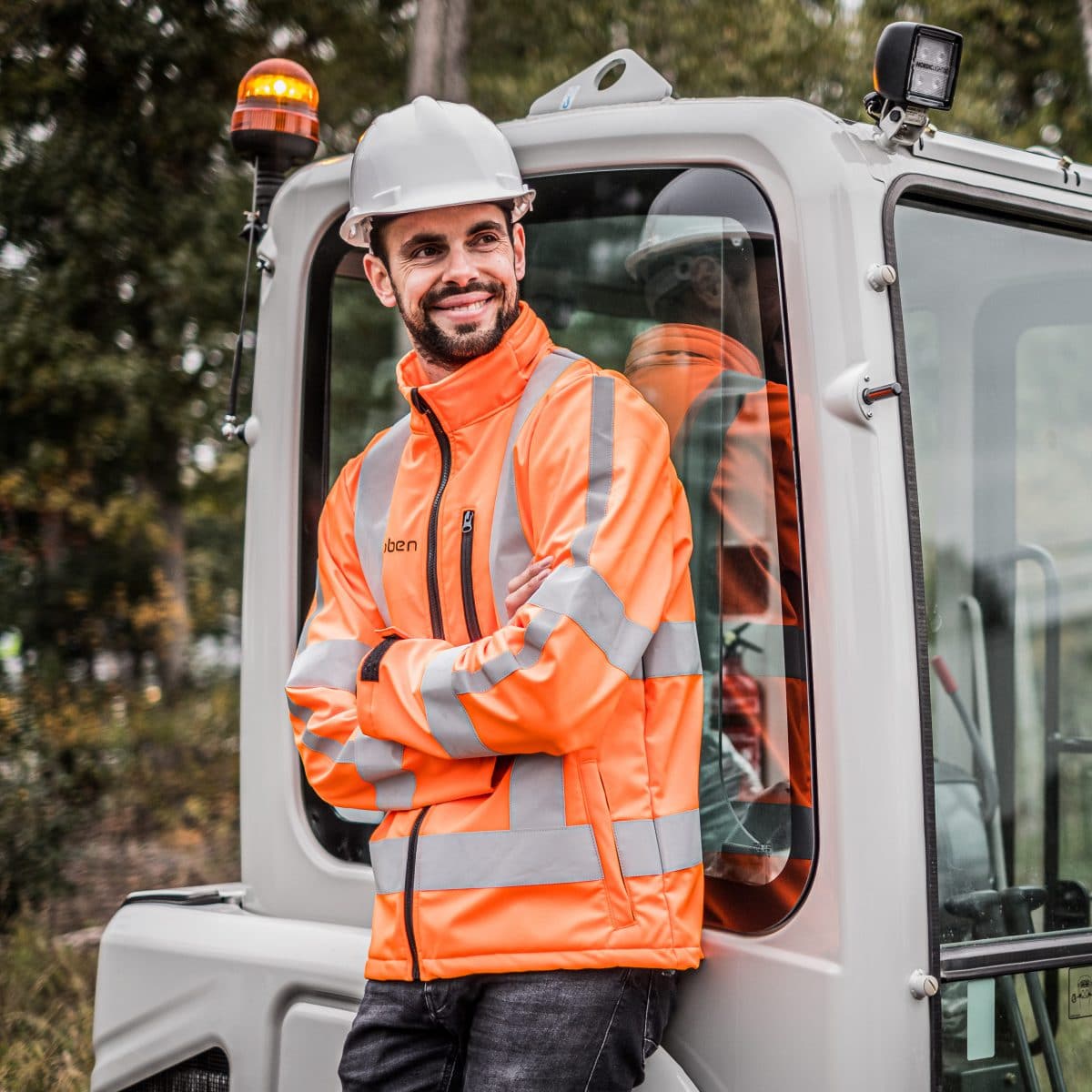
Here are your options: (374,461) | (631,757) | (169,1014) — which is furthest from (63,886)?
(631,757)

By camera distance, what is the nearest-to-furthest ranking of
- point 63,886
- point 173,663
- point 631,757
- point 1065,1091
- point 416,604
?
point 631,757
point 416,604
point 1065,1091
point 63,886
point 173,663

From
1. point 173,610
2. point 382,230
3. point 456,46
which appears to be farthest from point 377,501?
point 173,610

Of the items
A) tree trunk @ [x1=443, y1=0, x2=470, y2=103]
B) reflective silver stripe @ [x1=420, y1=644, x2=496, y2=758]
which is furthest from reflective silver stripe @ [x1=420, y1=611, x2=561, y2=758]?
tree trunk @ [x1=443, y1=0, x2=470, y2=103]

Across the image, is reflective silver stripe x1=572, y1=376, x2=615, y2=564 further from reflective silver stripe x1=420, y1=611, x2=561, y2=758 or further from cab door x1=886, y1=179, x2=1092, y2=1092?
cab door x1=886, y1=179, x2=1092, y2=1092

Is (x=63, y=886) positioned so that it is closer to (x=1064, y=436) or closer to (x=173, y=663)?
(x=173, y=663)

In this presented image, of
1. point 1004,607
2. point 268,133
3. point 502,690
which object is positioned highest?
point 268,133

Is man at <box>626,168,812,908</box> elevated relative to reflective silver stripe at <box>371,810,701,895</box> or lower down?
elevated

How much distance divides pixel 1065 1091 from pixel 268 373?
200cm

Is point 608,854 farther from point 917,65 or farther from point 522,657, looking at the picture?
point 917,65

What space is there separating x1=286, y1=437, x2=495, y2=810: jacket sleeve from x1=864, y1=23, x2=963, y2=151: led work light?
3.32 feet

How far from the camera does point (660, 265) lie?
85.6 inches

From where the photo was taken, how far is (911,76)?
73.7 inches

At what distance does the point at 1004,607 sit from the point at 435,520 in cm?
179

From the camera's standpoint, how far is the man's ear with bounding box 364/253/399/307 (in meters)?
2.08
